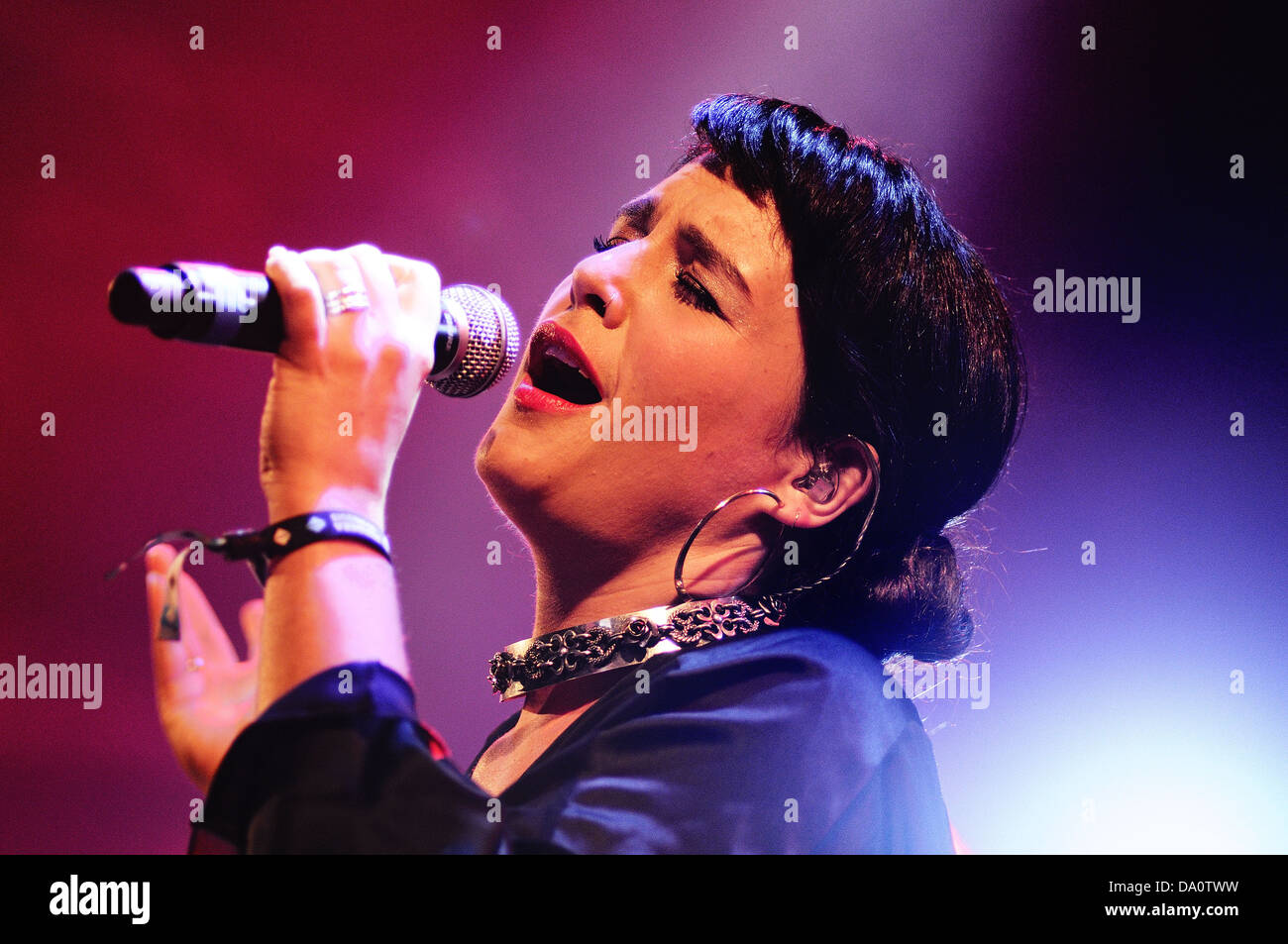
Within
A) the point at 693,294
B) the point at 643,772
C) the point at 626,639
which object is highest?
the point at 693,294

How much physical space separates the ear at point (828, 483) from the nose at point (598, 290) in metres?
0.30

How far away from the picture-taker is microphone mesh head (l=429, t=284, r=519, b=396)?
47.3 inches

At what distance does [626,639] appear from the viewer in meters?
1.19

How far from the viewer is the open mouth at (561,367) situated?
4.21 ft

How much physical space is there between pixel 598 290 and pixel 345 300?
350 millimetres

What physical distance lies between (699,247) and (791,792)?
66 cm

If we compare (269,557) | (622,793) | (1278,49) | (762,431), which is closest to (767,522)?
(762,431)

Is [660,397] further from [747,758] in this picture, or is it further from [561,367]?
[747,758]

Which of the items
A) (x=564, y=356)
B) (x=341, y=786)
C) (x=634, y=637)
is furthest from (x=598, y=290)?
(x=341, y=786)

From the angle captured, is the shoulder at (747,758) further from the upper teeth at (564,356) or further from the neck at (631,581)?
the upper teeth at (564,356)

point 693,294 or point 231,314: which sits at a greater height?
point 693,294

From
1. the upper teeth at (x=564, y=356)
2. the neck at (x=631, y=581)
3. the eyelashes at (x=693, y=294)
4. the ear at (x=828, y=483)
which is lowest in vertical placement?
the neck at (x=631, y=581)

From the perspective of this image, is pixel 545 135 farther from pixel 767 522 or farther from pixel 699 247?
pixel 767 522

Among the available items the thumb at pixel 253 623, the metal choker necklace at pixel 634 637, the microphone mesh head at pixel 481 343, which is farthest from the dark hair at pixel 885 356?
the thumb at pixel 253 623
